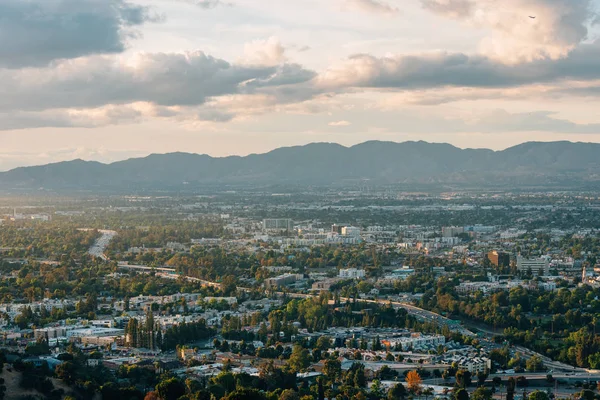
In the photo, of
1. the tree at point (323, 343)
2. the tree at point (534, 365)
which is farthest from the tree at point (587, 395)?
the tree at point (323, 343)

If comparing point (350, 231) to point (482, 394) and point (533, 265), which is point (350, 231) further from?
point (482, 394)

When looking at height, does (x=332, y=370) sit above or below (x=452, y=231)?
below

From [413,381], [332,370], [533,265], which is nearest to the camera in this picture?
[413,381]

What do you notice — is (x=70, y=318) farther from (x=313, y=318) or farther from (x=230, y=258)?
(x=230, y=258)

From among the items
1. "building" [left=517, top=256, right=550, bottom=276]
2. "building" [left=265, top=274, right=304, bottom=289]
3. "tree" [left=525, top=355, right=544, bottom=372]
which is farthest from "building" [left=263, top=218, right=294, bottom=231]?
"tree" [left=525, top=355, right=544, bottom=372]

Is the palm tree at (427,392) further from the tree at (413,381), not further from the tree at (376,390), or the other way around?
the tree at (376,390)

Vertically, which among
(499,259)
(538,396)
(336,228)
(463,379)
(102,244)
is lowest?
(463,379)

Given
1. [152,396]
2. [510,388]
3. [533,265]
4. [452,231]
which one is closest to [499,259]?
[533,265]
